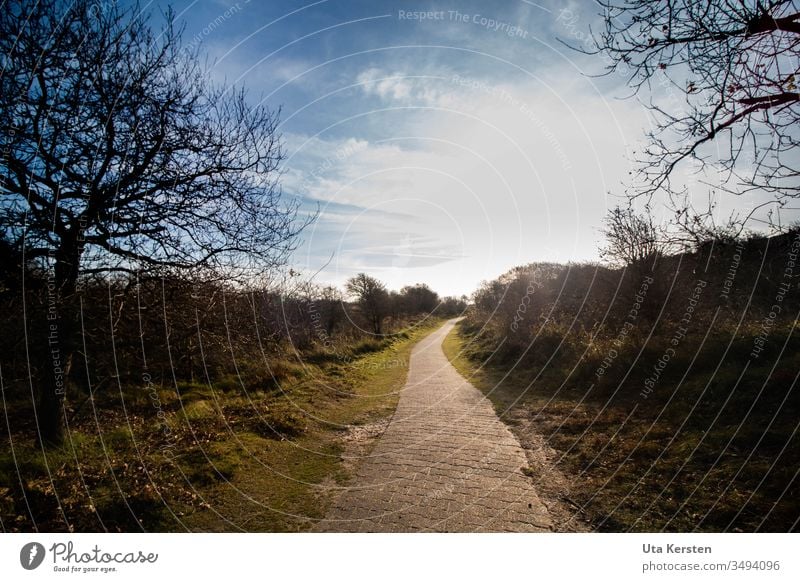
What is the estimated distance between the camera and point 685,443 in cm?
616

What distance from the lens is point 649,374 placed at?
31.3ft

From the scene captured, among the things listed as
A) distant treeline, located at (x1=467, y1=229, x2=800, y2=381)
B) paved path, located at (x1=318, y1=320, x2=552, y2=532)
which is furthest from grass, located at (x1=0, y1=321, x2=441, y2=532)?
distant treeline, located at (x1=467, y1=229, x2=800, y2=381)

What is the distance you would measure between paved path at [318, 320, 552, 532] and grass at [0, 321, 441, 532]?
66 centimetres

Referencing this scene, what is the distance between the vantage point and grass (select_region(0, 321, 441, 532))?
15.2ft

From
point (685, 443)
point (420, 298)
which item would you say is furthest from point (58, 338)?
point (420, 298)

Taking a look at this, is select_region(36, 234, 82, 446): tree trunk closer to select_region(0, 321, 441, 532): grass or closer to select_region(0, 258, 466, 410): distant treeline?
select_region(0, 258, 466, 410): distant treeline

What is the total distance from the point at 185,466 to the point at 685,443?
917 centimetres

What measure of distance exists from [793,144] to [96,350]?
11.2 metres

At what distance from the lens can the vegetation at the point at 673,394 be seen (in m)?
4.68

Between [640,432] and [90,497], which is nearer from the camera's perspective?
[90,497]

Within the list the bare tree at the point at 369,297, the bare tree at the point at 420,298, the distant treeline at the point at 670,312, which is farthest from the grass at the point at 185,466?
the bare tree at the point at 420,298
